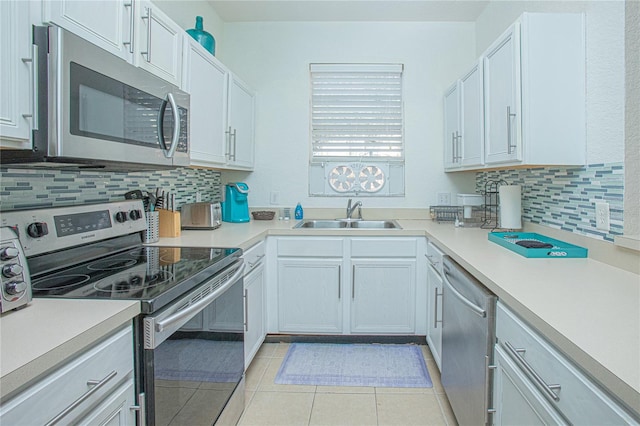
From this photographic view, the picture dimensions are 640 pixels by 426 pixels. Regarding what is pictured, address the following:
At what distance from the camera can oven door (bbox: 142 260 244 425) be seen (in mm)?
1071

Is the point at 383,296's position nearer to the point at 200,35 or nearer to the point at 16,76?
the point at 200,35

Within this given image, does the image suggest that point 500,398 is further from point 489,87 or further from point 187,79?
point 187,79

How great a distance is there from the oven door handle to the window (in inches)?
64.9

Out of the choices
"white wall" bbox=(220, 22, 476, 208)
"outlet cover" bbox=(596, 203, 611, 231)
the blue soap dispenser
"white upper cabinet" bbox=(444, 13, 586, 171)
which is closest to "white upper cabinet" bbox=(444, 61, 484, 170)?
"white wall" bbox=(220, 22, 476, 208)

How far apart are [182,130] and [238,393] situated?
1274mm

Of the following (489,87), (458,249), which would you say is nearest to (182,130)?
(458,249)

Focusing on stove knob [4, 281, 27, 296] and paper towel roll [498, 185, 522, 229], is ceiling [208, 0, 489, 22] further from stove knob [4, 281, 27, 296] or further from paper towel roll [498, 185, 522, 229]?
stove knob [4, 281, 27, 296]

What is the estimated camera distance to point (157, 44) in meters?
1.71

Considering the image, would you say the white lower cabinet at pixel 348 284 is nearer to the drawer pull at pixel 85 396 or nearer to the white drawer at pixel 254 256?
the white drawer at pixel 254 256

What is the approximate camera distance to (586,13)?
173 cm

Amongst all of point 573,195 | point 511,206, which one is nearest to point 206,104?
point 511,206

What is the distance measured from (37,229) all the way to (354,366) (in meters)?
1.84

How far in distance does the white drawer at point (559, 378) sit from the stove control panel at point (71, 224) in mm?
1466

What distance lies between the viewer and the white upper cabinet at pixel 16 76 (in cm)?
94
